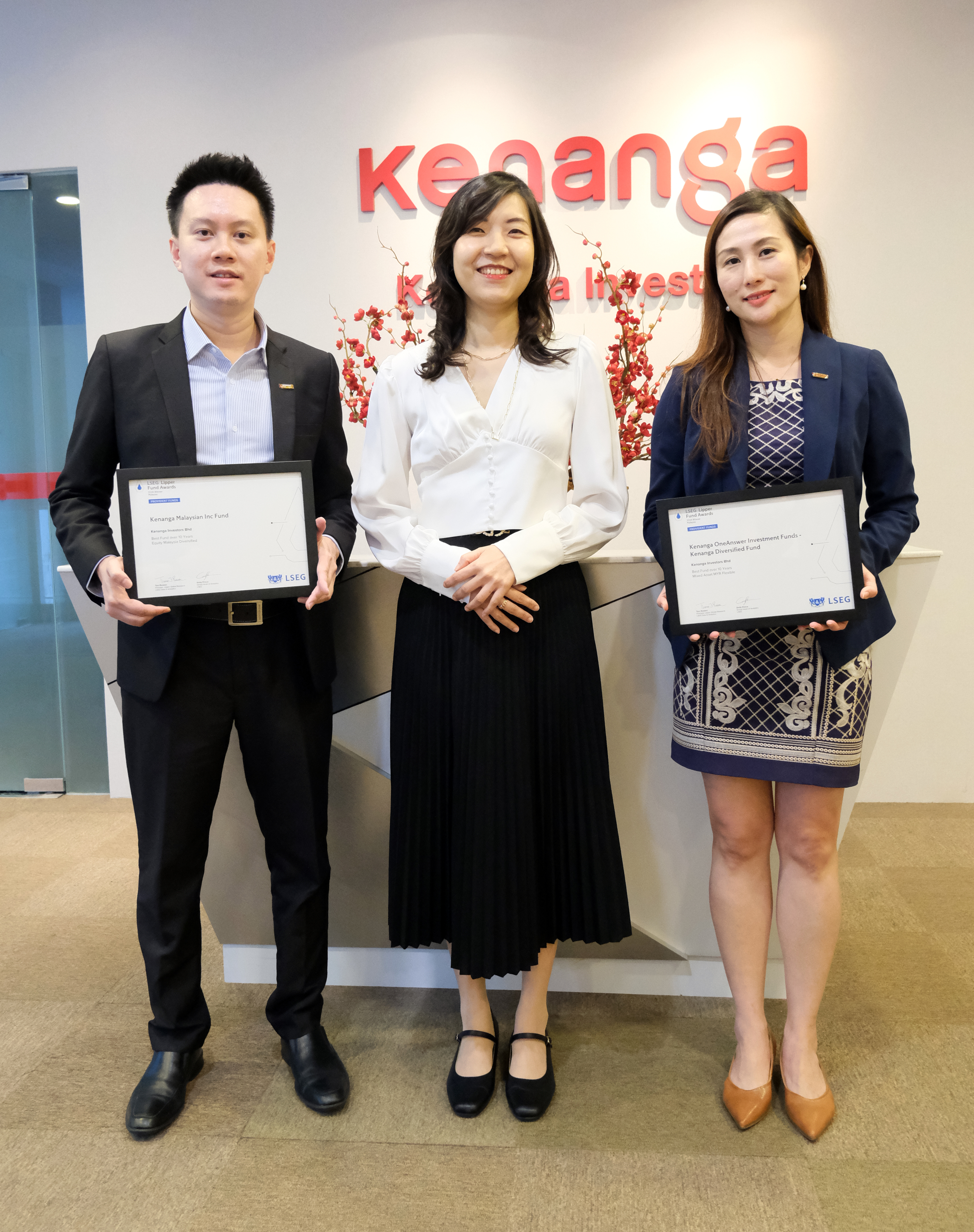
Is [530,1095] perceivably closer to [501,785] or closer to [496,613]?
[501,785]

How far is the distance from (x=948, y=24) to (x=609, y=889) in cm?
353

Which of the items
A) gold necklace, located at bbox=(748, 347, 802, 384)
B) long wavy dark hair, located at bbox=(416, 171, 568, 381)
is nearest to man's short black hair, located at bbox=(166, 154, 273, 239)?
long wavy dark hair, located at bbox=(416, 171, 568, 381)

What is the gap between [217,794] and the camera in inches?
71.1

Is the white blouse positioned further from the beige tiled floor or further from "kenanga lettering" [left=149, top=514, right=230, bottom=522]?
the beige tiled floor

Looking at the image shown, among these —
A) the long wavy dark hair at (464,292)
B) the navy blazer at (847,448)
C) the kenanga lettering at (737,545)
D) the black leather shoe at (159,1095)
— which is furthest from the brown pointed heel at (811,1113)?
the long wavy dark hair at (464,292)

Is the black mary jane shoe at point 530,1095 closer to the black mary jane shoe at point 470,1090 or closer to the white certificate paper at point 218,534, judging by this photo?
the black mary jane shoe at point 470,1090

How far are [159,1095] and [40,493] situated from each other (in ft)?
9.72

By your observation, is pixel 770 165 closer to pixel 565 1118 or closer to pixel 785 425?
pixel 785 425

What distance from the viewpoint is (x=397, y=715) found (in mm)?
1726

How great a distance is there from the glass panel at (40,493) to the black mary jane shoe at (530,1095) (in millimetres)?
2882

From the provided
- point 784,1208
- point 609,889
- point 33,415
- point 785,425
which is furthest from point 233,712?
point 33,415

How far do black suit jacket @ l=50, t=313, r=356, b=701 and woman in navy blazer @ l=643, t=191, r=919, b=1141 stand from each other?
721 mm

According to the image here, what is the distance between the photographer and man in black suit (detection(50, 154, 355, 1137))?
1.60 metres

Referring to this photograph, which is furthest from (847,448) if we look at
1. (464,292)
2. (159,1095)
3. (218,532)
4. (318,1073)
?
(159,1095)
